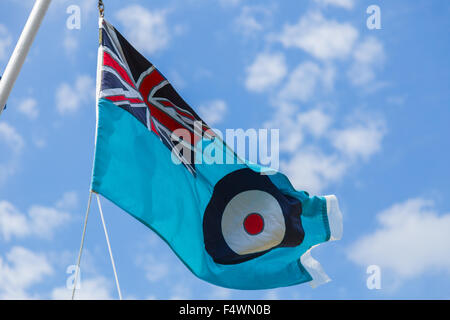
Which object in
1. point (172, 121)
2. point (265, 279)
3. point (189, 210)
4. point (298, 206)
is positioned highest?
point (172, 121)

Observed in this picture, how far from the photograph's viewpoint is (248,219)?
11859 mm

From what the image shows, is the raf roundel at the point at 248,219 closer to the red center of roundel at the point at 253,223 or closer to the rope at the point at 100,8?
the red center of roundel at the point at 253,223

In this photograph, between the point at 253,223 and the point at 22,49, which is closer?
the point at 22,49

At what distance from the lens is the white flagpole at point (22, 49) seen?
7.50m

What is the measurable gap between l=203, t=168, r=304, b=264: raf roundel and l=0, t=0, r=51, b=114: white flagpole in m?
4.73

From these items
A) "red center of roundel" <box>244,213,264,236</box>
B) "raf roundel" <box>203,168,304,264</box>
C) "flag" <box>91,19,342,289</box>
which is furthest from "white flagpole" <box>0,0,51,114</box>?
"red center of roundel" <box>244,213,264,236</box>

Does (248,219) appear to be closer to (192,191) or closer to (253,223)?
(253,223)

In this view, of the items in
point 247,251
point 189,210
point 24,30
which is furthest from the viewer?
point 247,251

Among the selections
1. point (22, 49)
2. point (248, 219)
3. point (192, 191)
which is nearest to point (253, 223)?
point (248, 219)

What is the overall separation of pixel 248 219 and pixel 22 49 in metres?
5.88
